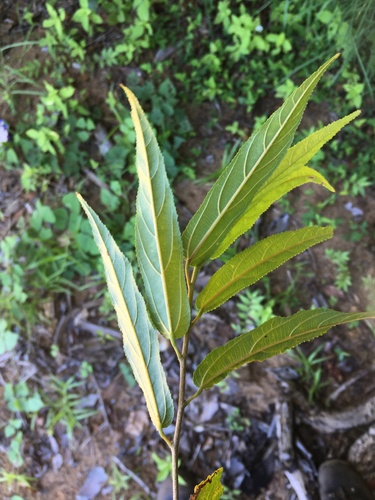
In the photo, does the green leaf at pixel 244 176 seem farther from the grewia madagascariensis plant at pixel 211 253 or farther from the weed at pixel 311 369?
the weed at pixel 311 369

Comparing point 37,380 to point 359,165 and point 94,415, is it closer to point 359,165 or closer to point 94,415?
point 94,415

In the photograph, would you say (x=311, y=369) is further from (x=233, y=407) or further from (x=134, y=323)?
(x=134, y=323)

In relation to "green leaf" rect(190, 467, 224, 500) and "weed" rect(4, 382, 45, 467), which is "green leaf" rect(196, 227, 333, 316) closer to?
"green leaf" rect(190, 467, 224, 500)

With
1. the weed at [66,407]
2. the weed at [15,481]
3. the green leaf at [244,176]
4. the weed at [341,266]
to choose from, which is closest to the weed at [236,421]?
the weed at [66,407]

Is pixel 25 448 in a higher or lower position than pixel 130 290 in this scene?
lower

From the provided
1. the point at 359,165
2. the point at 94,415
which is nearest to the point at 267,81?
the point at 359,165
